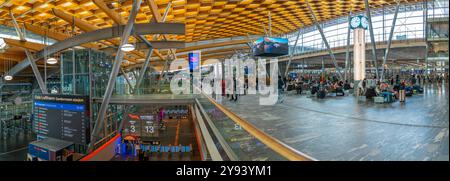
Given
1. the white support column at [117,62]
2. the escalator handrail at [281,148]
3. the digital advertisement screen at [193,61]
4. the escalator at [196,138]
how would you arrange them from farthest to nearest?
the digital advertisement screen at [193,61] → the white support column at [117,62] → the escalator at [196,138] → the escalator handrail at [281,148]

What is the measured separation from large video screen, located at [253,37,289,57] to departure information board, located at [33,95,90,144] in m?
11.1

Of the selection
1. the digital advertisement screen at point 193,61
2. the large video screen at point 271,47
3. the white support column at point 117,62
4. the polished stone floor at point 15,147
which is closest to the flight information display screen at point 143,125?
the white support column at point 117,62

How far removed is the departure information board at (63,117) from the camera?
11.7 m

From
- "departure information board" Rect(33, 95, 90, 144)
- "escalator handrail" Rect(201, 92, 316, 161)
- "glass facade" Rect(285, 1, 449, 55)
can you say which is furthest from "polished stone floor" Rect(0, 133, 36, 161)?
"glass facade" Rect(285, 1, 449, 55)

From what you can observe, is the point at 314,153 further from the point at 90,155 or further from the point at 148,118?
the point at 148,118

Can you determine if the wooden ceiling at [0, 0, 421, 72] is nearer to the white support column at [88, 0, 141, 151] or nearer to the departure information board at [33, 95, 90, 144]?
the white support column at [88, 0, 141, 151]

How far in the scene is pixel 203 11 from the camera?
23.4 meters

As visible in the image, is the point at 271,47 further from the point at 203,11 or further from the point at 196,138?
the point at 196,138

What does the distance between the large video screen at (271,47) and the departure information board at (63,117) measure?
1107 centimetres

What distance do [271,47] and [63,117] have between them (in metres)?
12.6

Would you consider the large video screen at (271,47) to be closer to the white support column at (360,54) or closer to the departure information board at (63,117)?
the white support column at (360,54)

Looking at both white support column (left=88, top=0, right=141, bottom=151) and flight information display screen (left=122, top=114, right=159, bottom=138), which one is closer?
white support column (left=88, top=0, right=141, bottom=151)

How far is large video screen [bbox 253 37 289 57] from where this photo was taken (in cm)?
1722
